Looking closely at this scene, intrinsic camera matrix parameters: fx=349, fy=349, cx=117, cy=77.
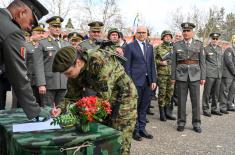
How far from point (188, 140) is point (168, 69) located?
8.20ft

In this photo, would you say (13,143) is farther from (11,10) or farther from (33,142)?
(11,10)

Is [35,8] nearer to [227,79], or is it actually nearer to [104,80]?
[104,80]

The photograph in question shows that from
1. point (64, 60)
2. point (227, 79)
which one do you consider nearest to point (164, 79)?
point (227, 79)

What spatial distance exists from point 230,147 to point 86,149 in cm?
368

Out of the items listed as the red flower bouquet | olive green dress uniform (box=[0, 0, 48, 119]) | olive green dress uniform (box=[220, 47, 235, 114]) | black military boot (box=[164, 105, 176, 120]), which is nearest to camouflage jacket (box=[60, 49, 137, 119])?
the red flower bouquet

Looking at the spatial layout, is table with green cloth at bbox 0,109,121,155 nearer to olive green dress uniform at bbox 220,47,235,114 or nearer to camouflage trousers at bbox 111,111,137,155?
camouflage trousers at bbox 111,111,137,155

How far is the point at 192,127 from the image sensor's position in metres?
7.00

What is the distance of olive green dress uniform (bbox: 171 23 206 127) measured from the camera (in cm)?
667

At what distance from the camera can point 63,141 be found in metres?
2.48

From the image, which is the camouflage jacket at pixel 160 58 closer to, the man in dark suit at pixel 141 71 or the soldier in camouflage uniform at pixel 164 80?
the soldier in camouflage uniform at pixel 164 80

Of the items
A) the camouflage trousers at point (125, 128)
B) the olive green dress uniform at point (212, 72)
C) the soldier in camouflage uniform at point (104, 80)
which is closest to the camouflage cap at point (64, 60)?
the soldier in camouflage uniform at point (104, 80)

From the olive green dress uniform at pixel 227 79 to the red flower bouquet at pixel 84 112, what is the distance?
6.89 meters

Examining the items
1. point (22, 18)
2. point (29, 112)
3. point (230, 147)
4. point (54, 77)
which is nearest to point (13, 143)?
point (29, 112)

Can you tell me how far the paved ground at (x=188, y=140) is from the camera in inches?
210
